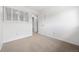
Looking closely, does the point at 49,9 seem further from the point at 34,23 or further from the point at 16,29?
the point at 16,29

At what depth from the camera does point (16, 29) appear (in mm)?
1575

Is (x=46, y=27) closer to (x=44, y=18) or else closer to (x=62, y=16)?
(x=44, y=18)

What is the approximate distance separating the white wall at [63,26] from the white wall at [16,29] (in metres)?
0.26

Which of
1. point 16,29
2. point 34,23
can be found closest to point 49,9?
point 34,23

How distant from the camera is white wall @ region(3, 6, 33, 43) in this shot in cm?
153

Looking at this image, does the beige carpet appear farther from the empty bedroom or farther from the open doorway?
the open doorway

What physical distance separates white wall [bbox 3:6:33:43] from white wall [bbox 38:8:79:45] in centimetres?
26

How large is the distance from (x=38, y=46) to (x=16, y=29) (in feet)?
1.80

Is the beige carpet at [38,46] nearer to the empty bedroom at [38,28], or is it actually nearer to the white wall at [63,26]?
the empty bedroom at [38,28]

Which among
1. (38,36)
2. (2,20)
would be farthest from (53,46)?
(2,20)

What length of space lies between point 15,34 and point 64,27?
973mm

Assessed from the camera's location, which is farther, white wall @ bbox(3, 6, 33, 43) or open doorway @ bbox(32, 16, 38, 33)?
open doorway @ bbox(32, 16, 38, 33)

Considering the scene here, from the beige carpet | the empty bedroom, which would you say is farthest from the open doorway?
the beige carpet
